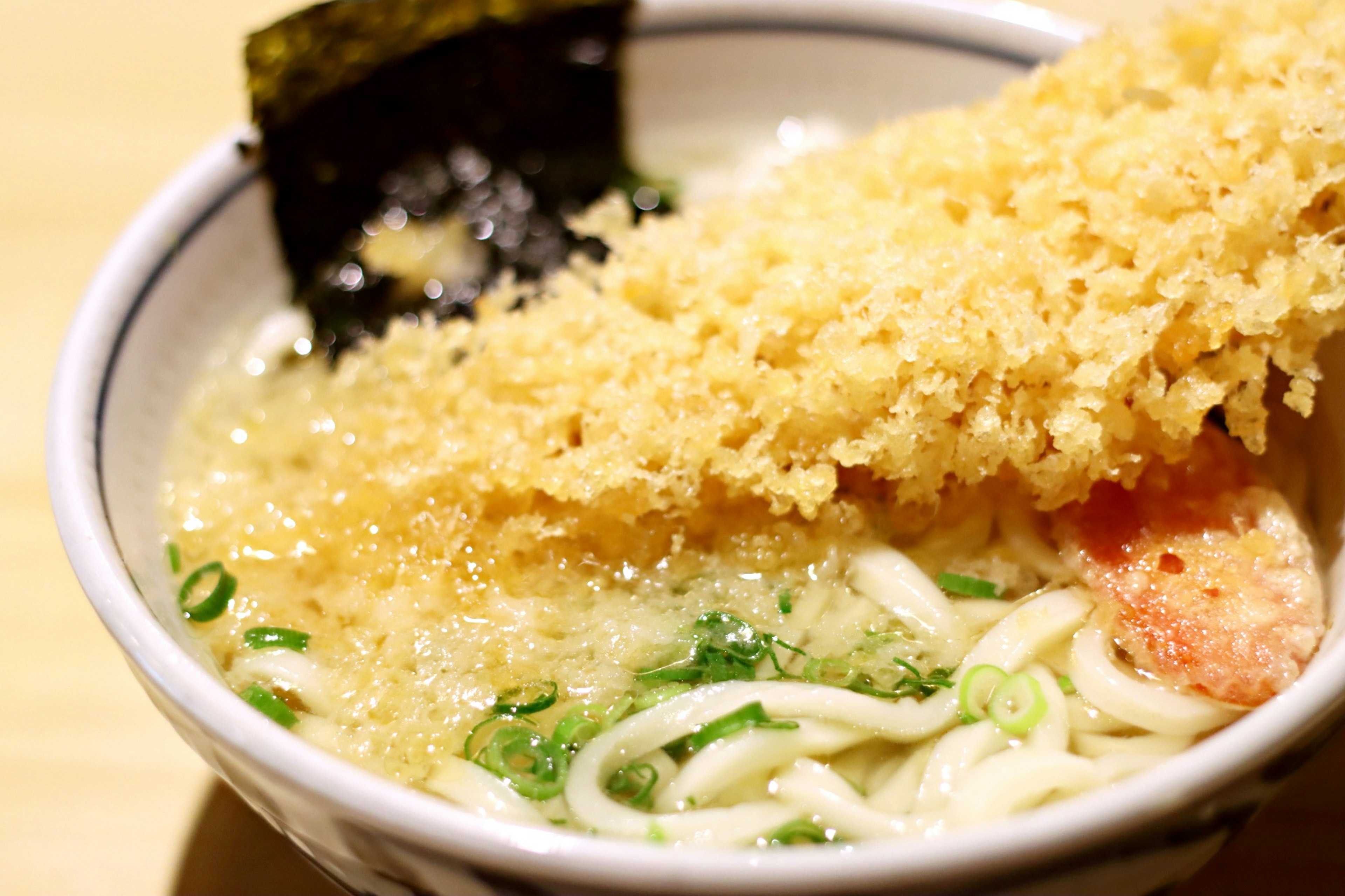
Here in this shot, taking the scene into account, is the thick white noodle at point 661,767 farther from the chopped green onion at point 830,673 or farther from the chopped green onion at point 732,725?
the chopped green onion at point 830,673

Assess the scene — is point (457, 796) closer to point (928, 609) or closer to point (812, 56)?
point (928, 609)

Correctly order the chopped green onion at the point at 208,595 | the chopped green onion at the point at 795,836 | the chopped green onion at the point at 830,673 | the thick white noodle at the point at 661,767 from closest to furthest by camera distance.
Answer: the chopped green onion at the point at 795,836 → the thick white noodle at the point at 661,767 → the chopped green onion at the point at 830,673 → the chopped green onion at the point at 208,595

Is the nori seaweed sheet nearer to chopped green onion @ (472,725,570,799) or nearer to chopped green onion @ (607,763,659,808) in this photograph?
chopped green onion @ (472,725,570,799)

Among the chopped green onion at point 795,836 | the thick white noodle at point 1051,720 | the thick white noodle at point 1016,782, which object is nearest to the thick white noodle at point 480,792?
the chopped green onion at point 795,836

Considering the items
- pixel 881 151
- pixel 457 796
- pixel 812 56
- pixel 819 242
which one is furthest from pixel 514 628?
pixel 812 56

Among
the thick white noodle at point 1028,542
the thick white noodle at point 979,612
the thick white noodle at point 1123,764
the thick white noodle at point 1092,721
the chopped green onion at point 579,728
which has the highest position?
the thick white noodle at point 1028,542

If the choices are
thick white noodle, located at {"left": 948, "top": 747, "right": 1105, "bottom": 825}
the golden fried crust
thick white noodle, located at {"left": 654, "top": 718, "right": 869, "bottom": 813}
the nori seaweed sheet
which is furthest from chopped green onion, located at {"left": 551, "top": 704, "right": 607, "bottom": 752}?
the nori seaweed sheet

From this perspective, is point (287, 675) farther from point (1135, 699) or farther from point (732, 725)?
point (1135, 699)
